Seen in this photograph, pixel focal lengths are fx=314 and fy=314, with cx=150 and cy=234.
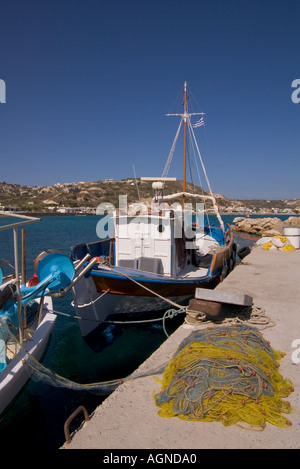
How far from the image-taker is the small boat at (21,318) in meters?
5.25

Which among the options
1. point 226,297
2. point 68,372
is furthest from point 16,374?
point 226,297

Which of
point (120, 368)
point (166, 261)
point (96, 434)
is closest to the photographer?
point (96, 434)

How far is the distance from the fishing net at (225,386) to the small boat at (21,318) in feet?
7.65

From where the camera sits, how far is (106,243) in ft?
43.7

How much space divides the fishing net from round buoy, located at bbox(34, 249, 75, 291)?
2667mm

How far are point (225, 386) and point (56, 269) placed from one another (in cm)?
379

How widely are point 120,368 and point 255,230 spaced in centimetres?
5418

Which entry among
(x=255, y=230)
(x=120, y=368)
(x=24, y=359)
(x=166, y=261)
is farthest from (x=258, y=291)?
(x=255, y=230)

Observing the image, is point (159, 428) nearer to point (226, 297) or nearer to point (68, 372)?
point (226, 297)

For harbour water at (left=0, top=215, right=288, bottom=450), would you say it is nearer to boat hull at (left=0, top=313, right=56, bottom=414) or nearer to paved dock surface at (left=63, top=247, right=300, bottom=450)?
boat hull at (left=0, top=313, right=56, bottom=414)

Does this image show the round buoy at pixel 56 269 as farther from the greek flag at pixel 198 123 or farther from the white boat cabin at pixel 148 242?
the greek flag at pixel 198 123

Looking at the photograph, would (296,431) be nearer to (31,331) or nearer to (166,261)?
(31,331)

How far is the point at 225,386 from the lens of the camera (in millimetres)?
3895

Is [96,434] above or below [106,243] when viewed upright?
below
